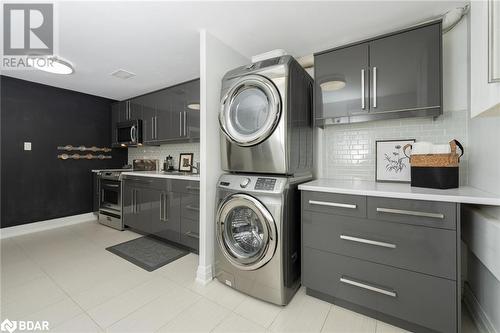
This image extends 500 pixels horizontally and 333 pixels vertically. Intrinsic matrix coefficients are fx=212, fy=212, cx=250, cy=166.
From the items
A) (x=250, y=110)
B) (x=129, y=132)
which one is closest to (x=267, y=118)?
(x=250, y=110)

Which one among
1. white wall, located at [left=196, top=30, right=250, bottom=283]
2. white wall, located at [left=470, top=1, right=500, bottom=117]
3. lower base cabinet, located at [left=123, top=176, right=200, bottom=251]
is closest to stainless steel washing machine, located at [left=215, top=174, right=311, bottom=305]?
white wall, located at [left=196, top=30, right=250, bottom=283]

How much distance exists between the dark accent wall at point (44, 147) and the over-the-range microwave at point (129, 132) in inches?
17.1

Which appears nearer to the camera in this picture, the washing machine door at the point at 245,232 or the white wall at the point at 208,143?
the washing machine door at the point at 245,232

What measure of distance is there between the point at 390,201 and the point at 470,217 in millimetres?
624

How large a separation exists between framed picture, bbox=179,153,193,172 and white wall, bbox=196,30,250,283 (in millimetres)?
1441

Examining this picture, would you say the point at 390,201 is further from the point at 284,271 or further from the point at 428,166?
the point at 284,271

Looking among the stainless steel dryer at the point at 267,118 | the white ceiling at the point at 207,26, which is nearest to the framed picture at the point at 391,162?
the stainless steel dryer at the point at 267,118

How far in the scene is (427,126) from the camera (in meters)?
1.88

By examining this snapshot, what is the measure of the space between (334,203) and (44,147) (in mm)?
4408

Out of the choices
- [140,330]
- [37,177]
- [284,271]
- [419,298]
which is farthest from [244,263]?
[37,177]

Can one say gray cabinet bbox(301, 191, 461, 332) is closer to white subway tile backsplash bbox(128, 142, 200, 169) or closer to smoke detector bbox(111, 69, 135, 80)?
white subway tile backsplash bbox(128, 142, 200, 169)

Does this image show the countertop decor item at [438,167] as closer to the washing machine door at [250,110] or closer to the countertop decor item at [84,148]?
the washing machine door at [250,110]

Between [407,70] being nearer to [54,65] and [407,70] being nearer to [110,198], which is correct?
[54,65]

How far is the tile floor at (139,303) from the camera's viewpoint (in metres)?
1.43
